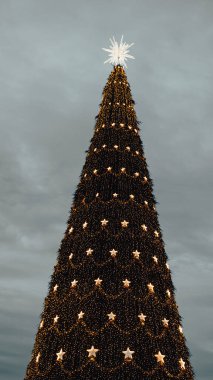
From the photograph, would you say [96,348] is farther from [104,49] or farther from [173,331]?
[104,49]

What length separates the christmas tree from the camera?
474cm

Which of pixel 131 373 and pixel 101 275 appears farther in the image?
pixel 101 275

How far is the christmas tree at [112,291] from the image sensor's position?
15.6ft

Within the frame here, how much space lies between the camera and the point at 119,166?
6.91 m

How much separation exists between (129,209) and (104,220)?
0.51m

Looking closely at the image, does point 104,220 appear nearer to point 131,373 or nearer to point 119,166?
point 119,166

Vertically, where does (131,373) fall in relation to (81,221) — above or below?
below

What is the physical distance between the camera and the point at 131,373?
454cm

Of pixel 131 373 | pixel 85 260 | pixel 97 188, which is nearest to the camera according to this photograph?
pixel 131 373

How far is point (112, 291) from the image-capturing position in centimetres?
524

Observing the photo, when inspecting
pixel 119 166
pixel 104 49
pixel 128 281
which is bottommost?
pixel 128 281

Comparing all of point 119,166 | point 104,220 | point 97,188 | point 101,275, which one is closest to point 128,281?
point 101,275

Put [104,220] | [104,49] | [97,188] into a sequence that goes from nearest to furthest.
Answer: [104,220]
[97,188]
[104,49]

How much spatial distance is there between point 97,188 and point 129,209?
2.58ft
